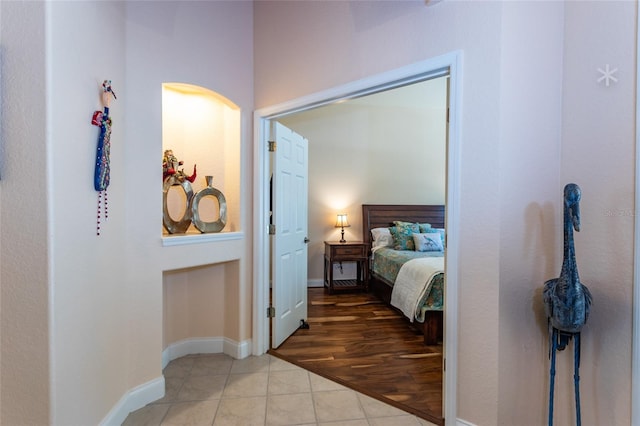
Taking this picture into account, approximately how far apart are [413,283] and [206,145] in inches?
92.8

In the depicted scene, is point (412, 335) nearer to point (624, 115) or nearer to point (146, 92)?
point (624, 115)

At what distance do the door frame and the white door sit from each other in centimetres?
14

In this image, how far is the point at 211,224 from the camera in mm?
2324

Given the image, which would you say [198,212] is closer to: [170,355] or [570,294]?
[170,355]

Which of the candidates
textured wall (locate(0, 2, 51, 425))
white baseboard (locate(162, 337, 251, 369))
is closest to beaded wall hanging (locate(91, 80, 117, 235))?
textured wall (locate(0, 2, 51, 425))

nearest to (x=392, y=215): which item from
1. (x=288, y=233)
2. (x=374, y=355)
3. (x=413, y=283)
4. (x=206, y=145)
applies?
(x=413, y=283)

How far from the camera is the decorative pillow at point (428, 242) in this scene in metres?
4.13

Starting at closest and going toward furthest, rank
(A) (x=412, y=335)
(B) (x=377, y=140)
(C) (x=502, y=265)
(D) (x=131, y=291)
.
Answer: (C) (x=502, y=265) < (D) (x=131, y=291) < (A) (x=412, y=335) < (B) (x=377, y=140)

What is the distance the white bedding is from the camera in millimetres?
2770

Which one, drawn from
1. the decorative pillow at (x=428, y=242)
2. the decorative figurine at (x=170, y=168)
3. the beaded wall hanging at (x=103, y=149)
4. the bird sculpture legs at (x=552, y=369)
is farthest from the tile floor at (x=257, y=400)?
the decorative pillow at (x=428, y=242)

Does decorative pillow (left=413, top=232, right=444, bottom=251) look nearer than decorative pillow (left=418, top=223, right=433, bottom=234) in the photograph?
Yes

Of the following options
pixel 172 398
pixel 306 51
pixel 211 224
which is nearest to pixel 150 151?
pixel 211 224

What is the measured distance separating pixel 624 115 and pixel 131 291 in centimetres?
273

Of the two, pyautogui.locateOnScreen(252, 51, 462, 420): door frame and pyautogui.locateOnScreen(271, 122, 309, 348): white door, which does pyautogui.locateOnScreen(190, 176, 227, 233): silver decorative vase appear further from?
pyautogui.locateOnScreen(271, 122, 309, 348): white door
